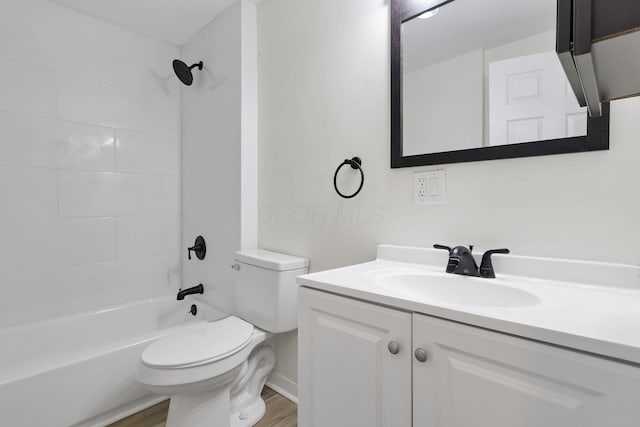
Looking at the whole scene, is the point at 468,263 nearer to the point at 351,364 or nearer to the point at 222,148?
the point at 351,364

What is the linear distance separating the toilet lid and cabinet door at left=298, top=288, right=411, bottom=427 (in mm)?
479

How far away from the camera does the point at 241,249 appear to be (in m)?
1.88

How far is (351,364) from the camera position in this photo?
0.86 metres

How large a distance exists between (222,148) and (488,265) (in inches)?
67.8

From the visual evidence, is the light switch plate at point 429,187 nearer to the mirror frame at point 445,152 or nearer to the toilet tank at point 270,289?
the mirror frame at point 445,152

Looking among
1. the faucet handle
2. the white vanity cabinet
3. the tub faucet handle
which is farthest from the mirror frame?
the tub faucet handle

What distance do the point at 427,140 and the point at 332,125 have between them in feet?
1.67

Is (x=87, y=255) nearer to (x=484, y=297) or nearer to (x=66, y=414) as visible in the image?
(x=66, y=414)

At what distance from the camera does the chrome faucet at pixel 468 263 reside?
995 mm

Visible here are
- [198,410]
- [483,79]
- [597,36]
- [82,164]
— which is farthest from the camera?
[82,164]

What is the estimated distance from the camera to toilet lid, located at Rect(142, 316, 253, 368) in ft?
A: 4.05

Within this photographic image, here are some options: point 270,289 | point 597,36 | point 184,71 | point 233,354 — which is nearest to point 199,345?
point 233,354

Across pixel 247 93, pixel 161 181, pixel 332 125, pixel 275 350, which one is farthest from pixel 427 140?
pixel 161 181

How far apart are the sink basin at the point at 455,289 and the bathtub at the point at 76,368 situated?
54.7 inches
